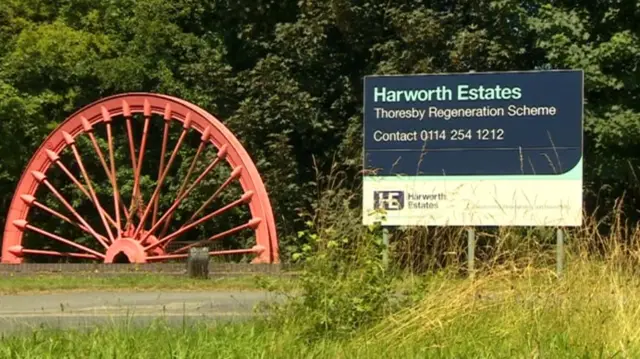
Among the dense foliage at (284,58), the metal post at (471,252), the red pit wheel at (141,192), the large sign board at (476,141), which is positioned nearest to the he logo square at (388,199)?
the large sign board at (476,141)

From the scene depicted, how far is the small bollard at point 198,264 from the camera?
672 inches

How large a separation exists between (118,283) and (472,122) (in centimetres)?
665

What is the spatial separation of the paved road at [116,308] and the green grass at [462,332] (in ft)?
3.84

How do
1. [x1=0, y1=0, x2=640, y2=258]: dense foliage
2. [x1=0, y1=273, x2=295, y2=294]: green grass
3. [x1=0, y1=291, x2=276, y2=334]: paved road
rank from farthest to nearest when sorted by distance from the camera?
[x1=0, y1=0, x2=640, y2=258]: dense foliage, [x1=0, y1=273, x2=295, y2=294]: green grass, [x1=0, y1=291, x2=276, y2=334]: paved road

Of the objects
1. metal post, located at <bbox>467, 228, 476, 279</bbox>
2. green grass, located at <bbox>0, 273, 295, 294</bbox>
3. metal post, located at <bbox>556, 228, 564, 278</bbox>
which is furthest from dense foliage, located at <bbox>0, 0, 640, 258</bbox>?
metal post, located at <bbox>556, 228, 564, 278</bbox>

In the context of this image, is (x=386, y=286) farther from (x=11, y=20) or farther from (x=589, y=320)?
(x=11, y=20)

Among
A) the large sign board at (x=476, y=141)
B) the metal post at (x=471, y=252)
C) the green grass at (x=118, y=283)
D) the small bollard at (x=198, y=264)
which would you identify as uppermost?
the large sign board at (x=476, y=141)

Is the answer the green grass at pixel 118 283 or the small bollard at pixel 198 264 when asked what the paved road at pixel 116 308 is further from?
the small bollard at pixel 198 264

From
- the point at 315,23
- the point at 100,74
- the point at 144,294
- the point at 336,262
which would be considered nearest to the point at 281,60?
the point at 315,23

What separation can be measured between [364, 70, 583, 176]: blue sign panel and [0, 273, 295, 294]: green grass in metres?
3.07

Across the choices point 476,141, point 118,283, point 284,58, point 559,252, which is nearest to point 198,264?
point 118,283

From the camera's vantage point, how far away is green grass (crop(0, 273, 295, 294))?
15148mm

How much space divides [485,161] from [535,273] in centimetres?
639

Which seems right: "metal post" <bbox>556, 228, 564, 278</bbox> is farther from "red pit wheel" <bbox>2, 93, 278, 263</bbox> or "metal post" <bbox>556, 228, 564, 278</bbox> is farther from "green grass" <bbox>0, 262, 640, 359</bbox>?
"red pit wheel" <bbox>2, 93, 278, 263</bbox>
